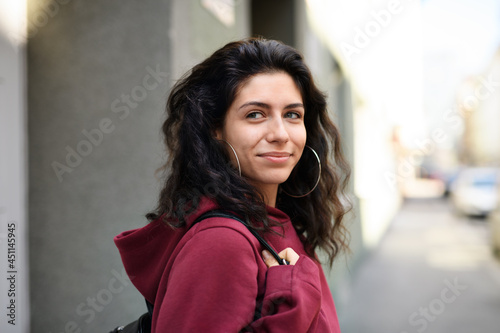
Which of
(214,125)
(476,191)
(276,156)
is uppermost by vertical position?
(214,125)

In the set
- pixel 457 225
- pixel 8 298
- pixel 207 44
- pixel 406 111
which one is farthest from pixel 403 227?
pixel 8 298

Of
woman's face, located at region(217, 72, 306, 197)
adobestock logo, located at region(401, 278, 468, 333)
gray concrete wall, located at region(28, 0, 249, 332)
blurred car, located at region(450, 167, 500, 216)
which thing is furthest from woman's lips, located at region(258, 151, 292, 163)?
blurred car, located at region(450, 167, 500, 216)

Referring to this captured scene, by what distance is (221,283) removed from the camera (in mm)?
1082

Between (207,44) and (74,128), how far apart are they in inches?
40.0

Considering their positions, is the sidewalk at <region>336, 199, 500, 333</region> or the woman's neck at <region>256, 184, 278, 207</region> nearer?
the woman's neck at <region>256, 184, 278, 207</region>

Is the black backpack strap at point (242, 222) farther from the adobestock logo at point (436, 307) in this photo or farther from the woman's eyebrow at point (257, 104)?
the adobestock logo at point (436, 307)

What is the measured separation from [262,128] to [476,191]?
14.7m

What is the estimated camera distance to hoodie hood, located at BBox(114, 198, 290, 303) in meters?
1.29

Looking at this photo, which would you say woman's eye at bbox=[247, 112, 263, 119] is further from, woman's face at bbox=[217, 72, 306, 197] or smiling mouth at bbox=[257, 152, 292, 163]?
smiling mouth at bbox=[257, 152, 292, 163]

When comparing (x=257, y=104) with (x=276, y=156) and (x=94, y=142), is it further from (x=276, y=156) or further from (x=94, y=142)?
(x=94, y=142)

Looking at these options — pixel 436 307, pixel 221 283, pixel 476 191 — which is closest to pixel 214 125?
pixel 221 283

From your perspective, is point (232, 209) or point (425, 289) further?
point (425, 289)

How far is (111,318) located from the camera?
244 centimetres

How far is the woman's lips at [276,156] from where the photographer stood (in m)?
1.44
